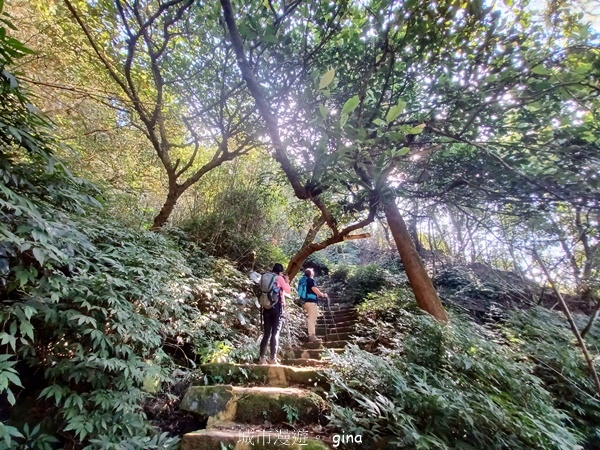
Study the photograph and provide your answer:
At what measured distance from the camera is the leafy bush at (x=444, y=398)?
2.02 metres

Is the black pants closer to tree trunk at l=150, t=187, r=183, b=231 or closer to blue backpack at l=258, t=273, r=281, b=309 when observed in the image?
blue backpack at l=258, t=273, r=281, b=309

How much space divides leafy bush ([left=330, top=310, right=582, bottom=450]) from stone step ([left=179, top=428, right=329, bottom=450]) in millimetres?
290

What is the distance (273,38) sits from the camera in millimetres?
1745

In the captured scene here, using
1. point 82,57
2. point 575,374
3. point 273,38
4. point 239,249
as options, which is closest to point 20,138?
point 273,38

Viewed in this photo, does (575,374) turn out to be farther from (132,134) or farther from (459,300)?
(132,134)

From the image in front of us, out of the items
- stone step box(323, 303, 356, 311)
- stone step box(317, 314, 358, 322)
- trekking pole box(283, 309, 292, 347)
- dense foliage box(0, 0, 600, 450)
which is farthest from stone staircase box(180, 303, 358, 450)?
stone step box(323, 303, 356, 311)

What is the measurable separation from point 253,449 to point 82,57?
510 cm

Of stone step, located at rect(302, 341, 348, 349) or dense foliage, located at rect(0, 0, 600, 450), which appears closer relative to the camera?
dense foliage, located at rect(0, 0, 600, 450)

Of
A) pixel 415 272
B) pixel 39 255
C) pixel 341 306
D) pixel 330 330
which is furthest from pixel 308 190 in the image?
pixel 341 306

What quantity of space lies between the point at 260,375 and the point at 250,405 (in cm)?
54

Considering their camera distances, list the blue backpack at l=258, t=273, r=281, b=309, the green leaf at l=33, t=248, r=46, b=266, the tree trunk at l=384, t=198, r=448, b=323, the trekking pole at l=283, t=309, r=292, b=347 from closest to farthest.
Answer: the green leaf at l=33, t=248, r=46, b=266 < the blue backpack at l=258, t=273, r=281, b=309 < the tree trunk at l=384, t=198, r=448, b=323 < the trekking pole at l=283, t=309, r=292, b=347

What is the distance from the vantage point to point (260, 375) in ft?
10.0

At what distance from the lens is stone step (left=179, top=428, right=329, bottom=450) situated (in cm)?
204

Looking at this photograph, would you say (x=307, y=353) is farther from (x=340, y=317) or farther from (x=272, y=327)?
(x=340, y=317)
